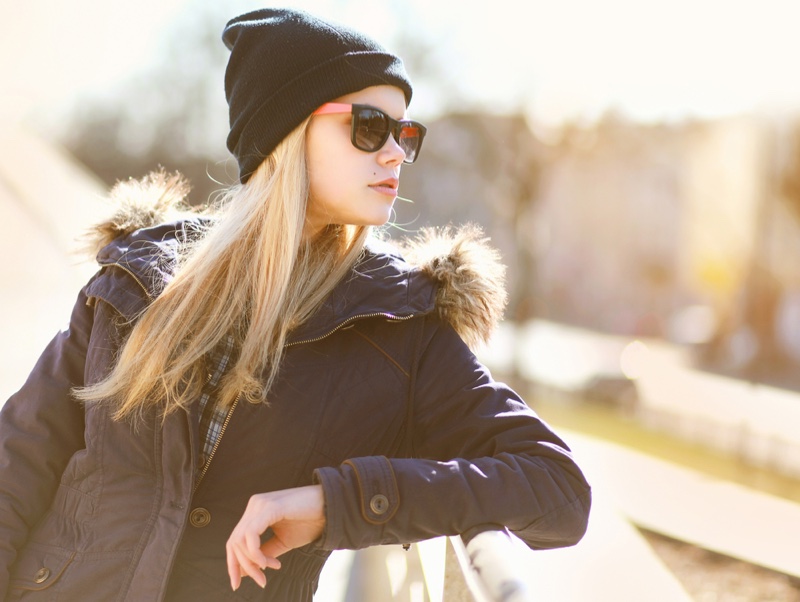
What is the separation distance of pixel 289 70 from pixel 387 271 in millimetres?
510

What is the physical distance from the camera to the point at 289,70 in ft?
6.43

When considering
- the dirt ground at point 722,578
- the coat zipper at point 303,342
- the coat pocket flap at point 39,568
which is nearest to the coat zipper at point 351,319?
the coat zipper at point 303,342

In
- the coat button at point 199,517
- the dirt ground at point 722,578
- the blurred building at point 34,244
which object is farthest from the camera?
the blurred building at point 34,244

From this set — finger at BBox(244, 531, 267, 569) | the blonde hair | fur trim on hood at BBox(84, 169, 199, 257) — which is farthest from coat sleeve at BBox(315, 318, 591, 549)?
fur trim on hood at BBox(84, 169, 199, 257)

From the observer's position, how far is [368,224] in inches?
76.3

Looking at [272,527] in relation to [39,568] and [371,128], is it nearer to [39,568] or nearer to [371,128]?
[39,568]

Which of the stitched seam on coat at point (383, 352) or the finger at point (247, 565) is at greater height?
the stitched seam on coat at point (383, 352)

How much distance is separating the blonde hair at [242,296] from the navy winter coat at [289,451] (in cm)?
4

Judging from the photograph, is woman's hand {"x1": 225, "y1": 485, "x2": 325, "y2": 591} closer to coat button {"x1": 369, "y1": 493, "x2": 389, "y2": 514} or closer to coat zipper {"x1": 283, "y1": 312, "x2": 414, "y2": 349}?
coat button {"x1": 369, "y1": 493, "x2": 389, "y2": 514}

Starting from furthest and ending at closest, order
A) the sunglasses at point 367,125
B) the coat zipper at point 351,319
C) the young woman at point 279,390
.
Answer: the sunglasses at point 367,125 < the coat zipper at point 351,319 < the young woman at point 279,390

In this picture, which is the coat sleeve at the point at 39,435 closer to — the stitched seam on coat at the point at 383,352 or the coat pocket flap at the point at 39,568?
the coat pocket flap at the point at 39,568

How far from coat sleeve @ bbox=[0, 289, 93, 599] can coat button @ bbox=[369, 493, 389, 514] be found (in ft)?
2.47

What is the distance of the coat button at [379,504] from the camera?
145 centimetres

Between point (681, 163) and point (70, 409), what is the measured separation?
25.0m
